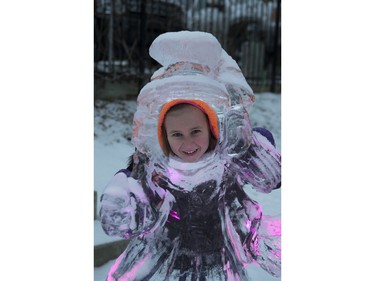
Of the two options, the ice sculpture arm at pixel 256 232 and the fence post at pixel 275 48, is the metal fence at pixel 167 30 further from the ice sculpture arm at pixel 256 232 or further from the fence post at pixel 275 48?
the ice sculpture arm at pixel 256 232

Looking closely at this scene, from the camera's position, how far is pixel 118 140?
1329 millimetres

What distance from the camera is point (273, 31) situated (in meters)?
1.77

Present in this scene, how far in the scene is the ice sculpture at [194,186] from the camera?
1.00 m

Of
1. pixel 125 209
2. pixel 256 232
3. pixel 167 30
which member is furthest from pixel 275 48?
pixel 125 209

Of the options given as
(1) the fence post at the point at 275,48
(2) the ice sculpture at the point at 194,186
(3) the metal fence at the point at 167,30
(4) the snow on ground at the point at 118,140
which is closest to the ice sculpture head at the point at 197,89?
(2) the ice sculpture at the point at 194,186

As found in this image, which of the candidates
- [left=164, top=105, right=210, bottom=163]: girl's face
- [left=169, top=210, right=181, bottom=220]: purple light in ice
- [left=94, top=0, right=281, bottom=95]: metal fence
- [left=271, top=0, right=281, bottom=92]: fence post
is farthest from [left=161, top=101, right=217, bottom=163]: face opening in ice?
[left=271, top=0, right=281, bottom=92]: fence post

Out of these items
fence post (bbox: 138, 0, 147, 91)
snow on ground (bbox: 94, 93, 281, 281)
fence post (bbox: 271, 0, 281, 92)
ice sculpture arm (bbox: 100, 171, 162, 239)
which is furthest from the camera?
fence post (bbox: 271, 0, 281, 92)

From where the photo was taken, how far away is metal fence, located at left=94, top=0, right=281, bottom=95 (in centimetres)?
143

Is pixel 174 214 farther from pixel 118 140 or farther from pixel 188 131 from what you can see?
pixel 118 140

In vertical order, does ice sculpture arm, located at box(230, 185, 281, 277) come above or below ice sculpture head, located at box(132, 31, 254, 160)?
below

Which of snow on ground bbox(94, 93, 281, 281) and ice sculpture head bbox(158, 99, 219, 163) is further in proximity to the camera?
snow on ground bbox(94, 93, 281, 281)

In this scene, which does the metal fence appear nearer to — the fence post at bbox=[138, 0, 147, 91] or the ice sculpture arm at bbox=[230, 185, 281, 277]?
the fence post at bbox=[138, 0, 147, 91]

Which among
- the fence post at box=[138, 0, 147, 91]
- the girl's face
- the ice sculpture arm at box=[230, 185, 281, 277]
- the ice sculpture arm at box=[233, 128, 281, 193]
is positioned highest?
the fence post at box=[138, 0, 147, 91]
